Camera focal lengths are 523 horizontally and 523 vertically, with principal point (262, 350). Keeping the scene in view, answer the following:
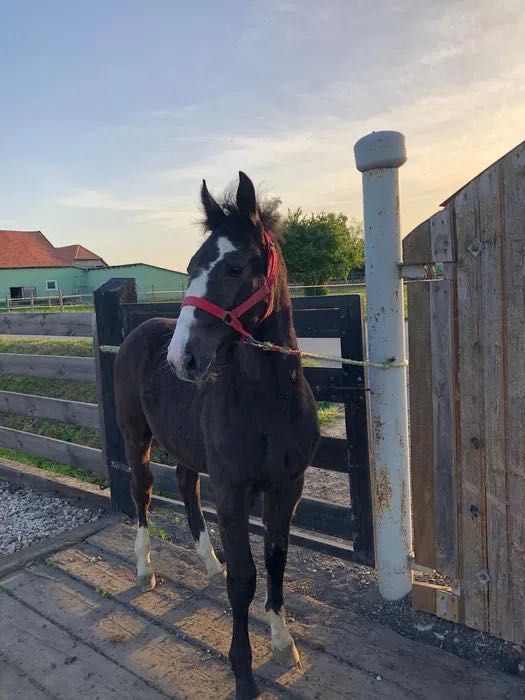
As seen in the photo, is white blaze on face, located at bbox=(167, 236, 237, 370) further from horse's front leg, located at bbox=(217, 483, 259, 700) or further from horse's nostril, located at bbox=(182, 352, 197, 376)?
horse's front leg, located at bbox=(217, 483, 259, 700)

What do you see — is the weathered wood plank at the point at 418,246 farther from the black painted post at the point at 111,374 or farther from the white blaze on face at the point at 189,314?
the black painted post at the point at 111,374

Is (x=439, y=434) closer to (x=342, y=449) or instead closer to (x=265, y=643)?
(x=342, y=449)

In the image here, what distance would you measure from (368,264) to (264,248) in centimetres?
62

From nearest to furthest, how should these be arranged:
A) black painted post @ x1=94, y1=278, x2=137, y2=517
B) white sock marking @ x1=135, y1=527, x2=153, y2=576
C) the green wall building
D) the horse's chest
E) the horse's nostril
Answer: the horse's nostril
the horse's chest
white sock marking @ x1=135, y1=527, x2=153, y2=576
black painted post @ x1=94, y1=278, x2=137, y2=517
the green wall building

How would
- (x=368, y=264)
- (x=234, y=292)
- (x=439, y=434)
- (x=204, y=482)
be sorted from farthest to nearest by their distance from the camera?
1. (x=204, y=482)
2. (x=368, y=264)
3. (x=439, y=434)
4. (x=234, y=292)

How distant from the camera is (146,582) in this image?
126 inches

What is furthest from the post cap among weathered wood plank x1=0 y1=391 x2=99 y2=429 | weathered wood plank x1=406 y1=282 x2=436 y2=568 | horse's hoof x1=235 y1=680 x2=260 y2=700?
weathered wood plank x1=0 y1=391 x2=99 y2=429

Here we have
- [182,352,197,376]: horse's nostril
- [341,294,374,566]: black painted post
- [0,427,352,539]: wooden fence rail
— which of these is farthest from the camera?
[0,427,352,539]: wooden fence rail

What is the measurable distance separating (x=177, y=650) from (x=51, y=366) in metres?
3.27

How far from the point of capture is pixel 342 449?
121 inches

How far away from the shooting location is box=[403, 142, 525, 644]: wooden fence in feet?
7.04

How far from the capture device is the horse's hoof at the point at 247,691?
7.23 feet

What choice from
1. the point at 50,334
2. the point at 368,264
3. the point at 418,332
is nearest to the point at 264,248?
the point at 368,264

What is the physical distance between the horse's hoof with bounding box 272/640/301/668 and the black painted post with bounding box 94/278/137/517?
2.10 metres
